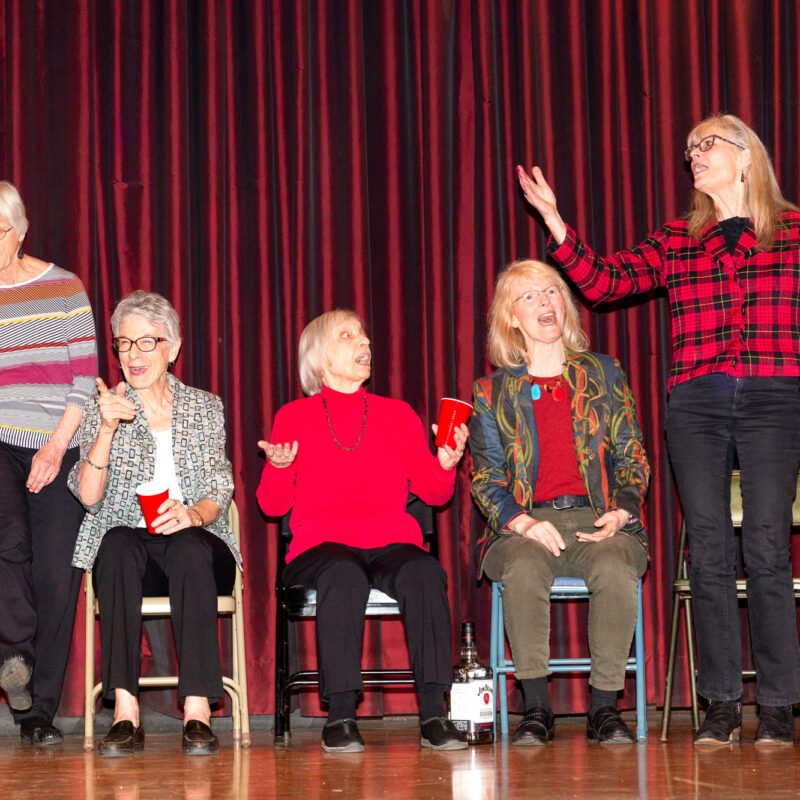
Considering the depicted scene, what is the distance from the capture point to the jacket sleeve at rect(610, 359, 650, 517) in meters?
3.42

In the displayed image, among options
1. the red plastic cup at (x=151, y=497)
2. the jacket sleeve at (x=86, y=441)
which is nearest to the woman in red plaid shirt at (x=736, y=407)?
the red plastic cup at (x=151, y=497)

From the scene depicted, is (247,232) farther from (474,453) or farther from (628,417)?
(628,417)

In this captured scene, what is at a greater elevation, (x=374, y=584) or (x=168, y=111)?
(x=168, y=111)

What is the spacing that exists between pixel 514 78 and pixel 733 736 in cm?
250

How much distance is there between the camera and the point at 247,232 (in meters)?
4.06

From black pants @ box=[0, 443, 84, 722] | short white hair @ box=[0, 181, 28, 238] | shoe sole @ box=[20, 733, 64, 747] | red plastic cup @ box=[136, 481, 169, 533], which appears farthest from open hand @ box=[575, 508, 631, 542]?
short white hair @ box=[0, 181, 28, 238]

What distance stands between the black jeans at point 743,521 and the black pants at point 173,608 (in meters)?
1.45

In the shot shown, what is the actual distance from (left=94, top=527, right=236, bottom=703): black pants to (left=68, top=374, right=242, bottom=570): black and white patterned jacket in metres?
0.17

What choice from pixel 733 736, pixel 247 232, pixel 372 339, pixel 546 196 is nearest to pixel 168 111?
pixel 247 232

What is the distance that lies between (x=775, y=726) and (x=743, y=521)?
0.59m

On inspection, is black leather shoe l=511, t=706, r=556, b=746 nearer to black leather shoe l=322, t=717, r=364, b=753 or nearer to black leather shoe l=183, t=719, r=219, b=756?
black leather shoe l=322, t=717, r=364, b=753

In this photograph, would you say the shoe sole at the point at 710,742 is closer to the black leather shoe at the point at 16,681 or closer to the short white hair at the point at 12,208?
the black leather shoe at the point at 16,681

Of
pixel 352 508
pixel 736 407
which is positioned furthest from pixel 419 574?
pixel 736 407

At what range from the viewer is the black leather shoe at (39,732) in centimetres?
340
